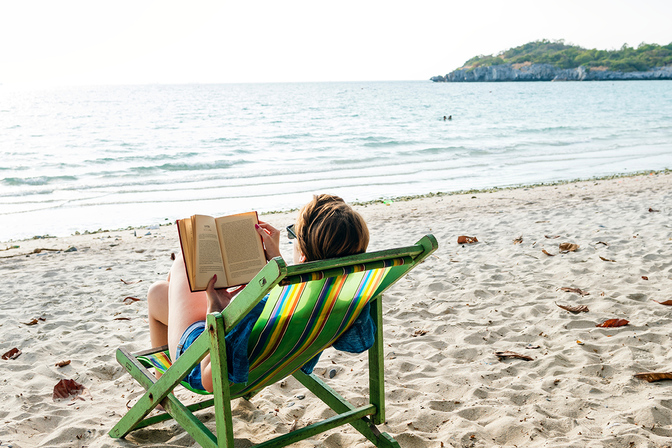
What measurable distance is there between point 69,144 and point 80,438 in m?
21.2

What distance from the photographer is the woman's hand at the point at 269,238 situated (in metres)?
2.14

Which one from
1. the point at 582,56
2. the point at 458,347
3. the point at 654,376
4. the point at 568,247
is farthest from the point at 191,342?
the point at 582,56

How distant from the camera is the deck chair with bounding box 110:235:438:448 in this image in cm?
151

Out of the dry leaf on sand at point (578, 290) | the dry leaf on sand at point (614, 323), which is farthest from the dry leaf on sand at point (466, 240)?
the dry leaf on sand at point (614, 323)

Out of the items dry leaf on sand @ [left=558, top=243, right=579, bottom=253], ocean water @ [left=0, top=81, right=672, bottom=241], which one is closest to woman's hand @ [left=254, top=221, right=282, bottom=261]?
dry leaf on sand @ [left=558, top=243, right=579, bottom=253]

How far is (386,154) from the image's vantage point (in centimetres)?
1778

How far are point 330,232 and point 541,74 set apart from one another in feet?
393

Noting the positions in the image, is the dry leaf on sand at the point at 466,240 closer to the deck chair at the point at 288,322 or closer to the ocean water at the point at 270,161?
the deck chair at the point at 288,322

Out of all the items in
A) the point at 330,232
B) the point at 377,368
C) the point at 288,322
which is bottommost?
the point at 377,368

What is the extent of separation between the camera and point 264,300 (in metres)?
1.77

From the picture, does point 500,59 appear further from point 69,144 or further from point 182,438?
point 182,438

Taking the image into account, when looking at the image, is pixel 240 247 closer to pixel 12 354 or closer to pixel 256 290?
pixel 256 290

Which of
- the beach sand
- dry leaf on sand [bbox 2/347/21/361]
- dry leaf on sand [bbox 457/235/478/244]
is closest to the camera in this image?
the beach sand

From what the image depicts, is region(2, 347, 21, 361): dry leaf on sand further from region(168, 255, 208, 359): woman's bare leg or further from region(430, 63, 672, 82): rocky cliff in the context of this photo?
region(430, 63, 672, 82): rocky cliff
